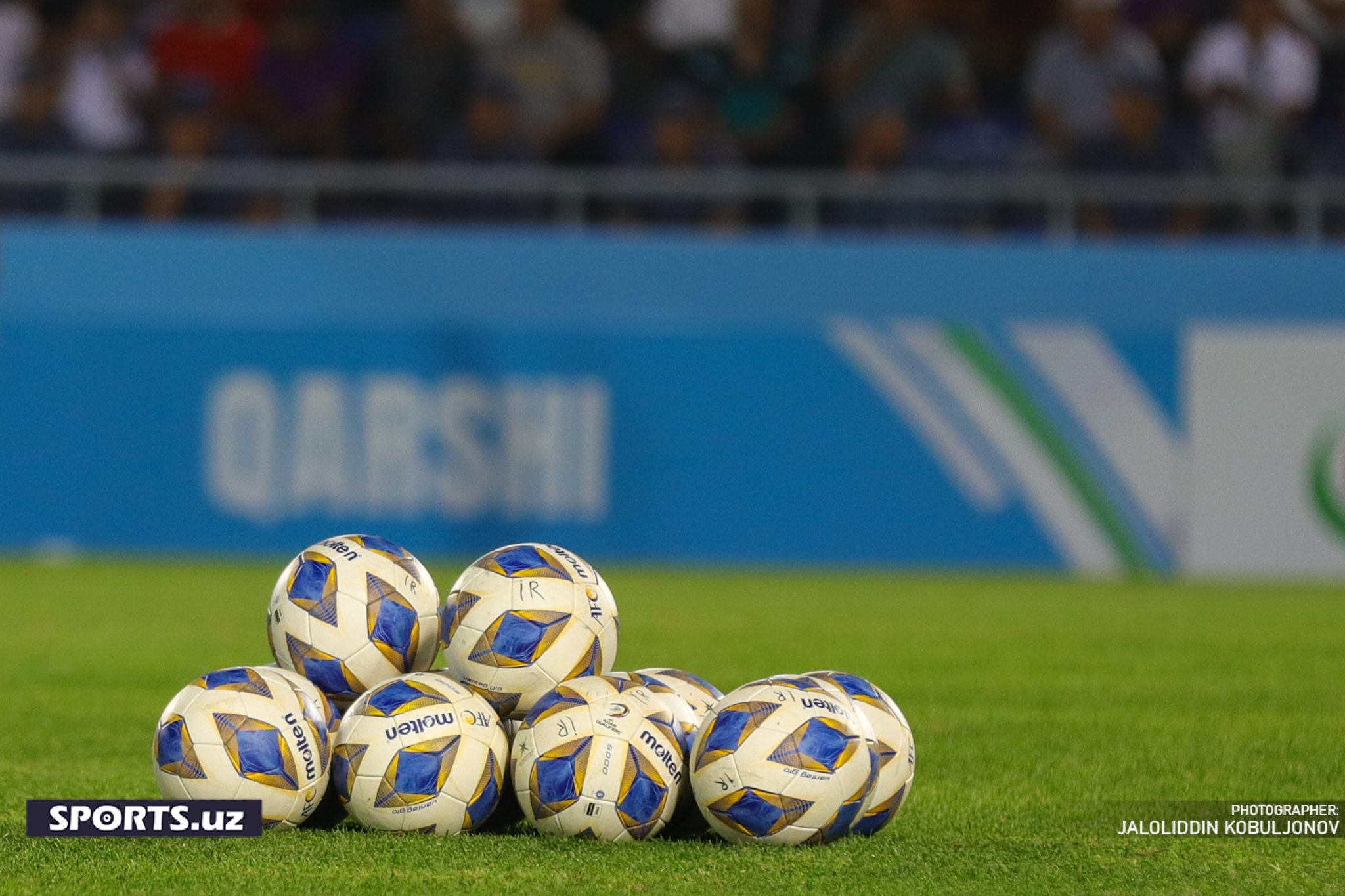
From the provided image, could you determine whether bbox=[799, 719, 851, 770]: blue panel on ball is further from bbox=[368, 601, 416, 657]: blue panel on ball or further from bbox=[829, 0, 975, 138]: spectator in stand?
bbox=[829, 0, 975, 138]: spectator in stand

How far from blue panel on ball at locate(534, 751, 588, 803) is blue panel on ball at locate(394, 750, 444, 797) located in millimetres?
273

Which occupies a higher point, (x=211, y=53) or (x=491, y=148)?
(x=211, y=53)

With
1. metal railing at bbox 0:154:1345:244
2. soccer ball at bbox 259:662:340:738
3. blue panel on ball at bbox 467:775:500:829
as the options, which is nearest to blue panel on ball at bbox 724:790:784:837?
blue panel on ball at bbox 467:775:500:829

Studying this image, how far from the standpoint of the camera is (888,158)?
56.3 feet

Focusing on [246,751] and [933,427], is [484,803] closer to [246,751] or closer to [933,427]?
[246,751]

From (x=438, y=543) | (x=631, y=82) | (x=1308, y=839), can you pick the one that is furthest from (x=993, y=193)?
(x=1308, y=839)

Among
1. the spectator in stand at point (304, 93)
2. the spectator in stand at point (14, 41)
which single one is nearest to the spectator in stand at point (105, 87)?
the spectator in stand at point (14, 41)

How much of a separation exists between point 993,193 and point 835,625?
639 centimetres

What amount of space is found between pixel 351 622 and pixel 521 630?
1.84 feet

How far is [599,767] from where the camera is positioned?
5164 mm

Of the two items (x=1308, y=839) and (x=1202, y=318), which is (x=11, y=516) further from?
(x=1308, y=839)

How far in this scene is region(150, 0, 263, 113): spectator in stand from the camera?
59.9 feet

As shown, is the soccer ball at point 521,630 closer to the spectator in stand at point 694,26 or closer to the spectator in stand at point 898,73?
the spectator in stand at point 898,73

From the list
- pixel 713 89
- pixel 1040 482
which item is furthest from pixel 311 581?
pixel 713 89
